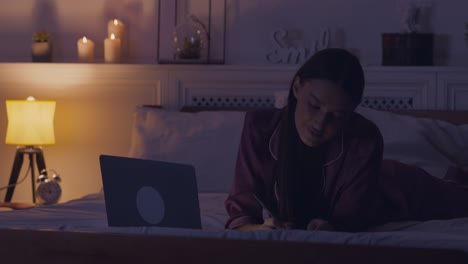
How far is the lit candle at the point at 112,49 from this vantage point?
3.86 metres

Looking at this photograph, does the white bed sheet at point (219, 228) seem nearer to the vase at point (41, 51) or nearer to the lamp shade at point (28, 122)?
the lamp shade at point (28, 122)

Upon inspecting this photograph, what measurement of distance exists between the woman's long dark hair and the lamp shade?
2000 mm

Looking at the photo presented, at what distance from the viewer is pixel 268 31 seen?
389cm

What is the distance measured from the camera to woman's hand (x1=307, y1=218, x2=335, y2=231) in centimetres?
188

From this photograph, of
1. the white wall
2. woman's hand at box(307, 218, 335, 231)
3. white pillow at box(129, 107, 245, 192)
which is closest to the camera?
woman's hand at box(307, 218, 335, 231)

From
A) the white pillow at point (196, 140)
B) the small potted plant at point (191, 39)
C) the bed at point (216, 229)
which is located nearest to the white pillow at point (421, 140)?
the bed at point (216, 229)

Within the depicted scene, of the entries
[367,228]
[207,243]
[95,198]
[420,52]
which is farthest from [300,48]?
[207,243]

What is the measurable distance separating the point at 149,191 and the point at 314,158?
39cm

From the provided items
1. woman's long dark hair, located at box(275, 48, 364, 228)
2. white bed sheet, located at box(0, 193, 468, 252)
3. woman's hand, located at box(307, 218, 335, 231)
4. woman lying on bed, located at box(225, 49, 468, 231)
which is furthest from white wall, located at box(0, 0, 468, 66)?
woman's hand, located at box(307, 218, 335, 231)

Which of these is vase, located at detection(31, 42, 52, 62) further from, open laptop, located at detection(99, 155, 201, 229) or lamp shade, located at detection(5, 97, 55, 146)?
open laptop, located at detection(99, 155, 201, 229)

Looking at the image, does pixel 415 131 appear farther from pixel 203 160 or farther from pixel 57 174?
pixel 57 174

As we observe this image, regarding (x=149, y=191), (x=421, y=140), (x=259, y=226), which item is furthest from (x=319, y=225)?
(x=421, y=140)

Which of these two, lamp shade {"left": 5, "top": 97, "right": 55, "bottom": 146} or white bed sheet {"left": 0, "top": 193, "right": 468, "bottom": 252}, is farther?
lamp shade {"left": 5, "top": 97, "right": 55, "bottom": 146}

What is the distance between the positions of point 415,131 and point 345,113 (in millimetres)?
1322
